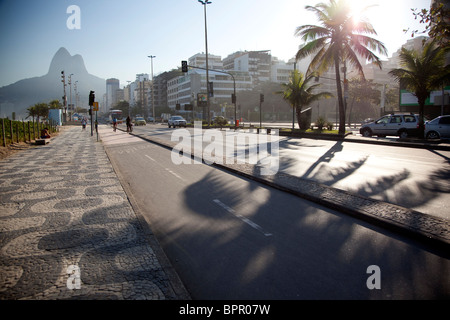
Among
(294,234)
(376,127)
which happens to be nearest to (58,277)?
(294,234)

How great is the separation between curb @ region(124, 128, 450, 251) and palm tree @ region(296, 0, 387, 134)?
1645 centimetres

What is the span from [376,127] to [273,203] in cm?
1908

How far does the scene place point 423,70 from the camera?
17.4 meters

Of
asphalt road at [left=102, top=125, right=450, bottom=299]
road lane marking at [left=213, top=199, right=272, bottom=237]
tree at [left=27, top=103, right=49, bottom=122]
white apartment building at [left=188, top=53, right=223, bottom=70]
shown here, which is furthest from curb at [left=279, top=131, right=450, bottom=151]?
white apartment building at [left=188, top=53, right=223, bottom=70]

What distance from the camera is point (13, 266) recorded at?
3357 mm

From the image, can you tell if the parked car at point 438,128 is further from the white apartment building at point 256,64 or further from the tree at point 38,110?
the white apartment building at point 256,64

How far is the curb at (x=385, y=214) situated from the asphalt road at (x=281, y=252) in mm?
151

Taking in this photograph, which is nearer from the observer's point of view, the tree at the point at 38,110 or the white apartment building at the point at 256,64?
the tree at the point at 38,110

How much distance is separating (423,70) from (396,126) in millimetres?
4203

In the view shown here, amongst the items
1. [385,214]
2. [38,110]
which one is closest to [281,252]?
[385,214]

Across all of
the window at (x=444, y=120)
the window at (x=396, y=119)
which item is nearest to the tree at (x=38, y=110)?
the window at (x=396, y=119)

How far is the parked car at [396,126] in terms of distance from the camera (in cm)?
1953

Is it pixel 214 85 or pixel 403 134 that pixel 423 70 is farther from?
pixel 214 85

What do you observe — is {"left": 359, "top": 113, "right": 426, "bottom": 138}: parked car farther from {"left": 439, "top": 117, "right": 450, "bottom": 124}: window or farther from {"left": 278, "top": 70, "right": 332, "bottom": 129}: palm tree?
{"left": 278, "top": 70, "right": 332, "bottom": 129}: palm tree
